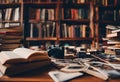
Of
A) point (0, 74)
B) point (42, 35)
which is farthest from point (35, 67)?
point (42, 35)

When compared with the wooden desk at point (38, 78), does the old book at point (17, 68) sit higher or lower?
higher

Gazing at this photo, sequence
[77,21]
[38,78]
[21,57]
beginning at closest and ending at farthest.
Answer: [38,78] → [21,57] → [77,21]

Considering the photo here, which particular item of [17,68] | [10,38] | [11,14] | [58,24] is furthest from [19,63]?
[11,14]

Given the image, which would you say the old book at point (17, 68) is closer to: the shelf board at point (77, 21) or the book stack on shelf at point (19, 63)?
the book stack on shelf at point (19, 63)

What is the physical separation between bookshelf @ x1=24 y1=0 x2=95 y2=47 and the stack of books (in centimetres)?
35

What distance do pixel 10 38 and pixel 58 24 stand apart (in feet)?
2.81

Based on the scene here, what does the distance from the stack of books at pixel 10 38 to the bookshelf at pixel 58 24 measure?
352 mm

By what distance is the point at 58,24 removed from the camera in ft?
11.1

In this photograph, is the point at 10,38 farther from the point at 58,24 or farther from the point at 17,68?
the point at 17,68

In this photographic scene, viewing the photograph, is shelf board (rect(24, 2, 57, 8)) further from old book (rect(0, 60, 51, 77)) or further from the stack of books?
old book (rect(0, 60, 51, 77))

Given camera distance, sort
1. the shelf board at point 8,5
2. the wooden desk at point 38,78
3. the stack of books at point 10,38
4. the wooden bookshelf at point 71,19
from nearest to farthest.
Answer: the wooden desk at point 38,78, the stack of books at point 10,38, the wooden bookshelf at point 71,19, the shelf board at point 8,5

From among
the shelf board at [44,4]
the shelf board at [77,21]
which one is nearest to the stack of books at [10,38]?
the shelf board at [44,4]

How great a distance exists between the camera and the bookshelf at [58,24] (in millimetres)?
3369

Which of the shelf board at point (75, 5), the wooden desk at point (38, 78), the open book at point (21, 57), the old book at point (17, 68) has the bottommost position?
the wooden desk at point (38, 78)
